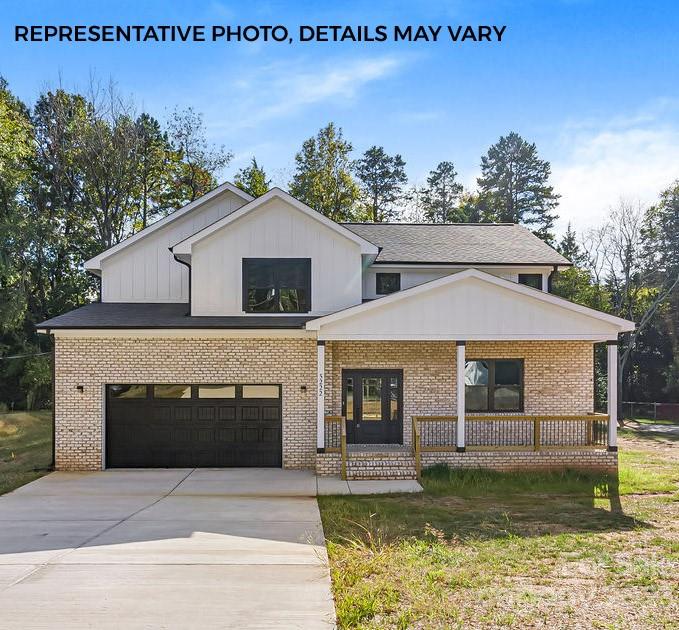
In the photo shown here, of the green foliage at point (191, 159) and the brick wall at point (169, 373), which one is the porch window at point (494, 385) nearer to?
the brick wall at point (169, 373)

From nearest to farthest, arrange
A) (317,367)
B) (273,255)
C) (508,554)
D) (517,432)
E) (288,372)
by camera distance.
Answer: (508,554), (317,367), (288,372), (517,432), (273,255)

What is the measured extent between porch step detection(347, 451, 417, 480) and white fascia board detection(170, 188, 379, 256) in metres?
5.46

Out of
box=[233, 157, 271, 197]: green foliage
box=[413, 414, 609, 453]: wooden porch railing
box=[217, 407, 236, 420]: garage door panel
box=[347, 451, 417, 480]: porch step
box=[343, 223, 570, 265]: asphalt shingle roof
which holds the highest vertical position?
box=[233, 157, 271, 197]: green foliage

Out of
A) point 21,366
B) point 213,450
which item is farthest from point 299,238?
point 21,366

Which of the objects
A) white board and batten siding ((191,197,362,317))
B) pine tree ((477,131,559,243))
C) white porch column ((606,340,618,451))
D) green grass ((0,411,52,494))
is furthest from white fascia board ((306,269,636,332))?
pine tree ((477,131,559,243))

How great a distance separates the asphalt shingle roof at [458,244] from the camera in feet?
57.3

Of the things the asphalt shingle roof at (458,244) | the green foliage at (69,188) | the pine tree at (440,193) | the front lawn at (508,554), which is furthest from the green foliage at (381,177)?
the front lawn at (508,554)

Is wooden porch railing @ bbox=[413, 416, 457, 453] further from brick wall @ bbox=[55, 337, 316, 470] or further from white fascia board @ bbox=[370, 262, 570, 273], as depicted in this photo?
white fascia board @ bbox=[370, 262, 570, 273]

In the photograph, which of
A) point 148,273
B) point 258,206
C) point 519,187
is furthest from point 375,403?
point 519,187

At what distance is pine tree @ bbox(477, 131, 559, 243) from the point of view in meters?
48.6

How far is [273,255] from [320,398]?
4.26 m

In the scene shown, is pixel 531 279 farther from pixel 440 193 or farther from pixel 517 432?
pixel 440 193

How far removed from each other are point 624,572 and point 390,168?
42355mm

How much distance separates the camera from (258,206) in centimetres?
1558
